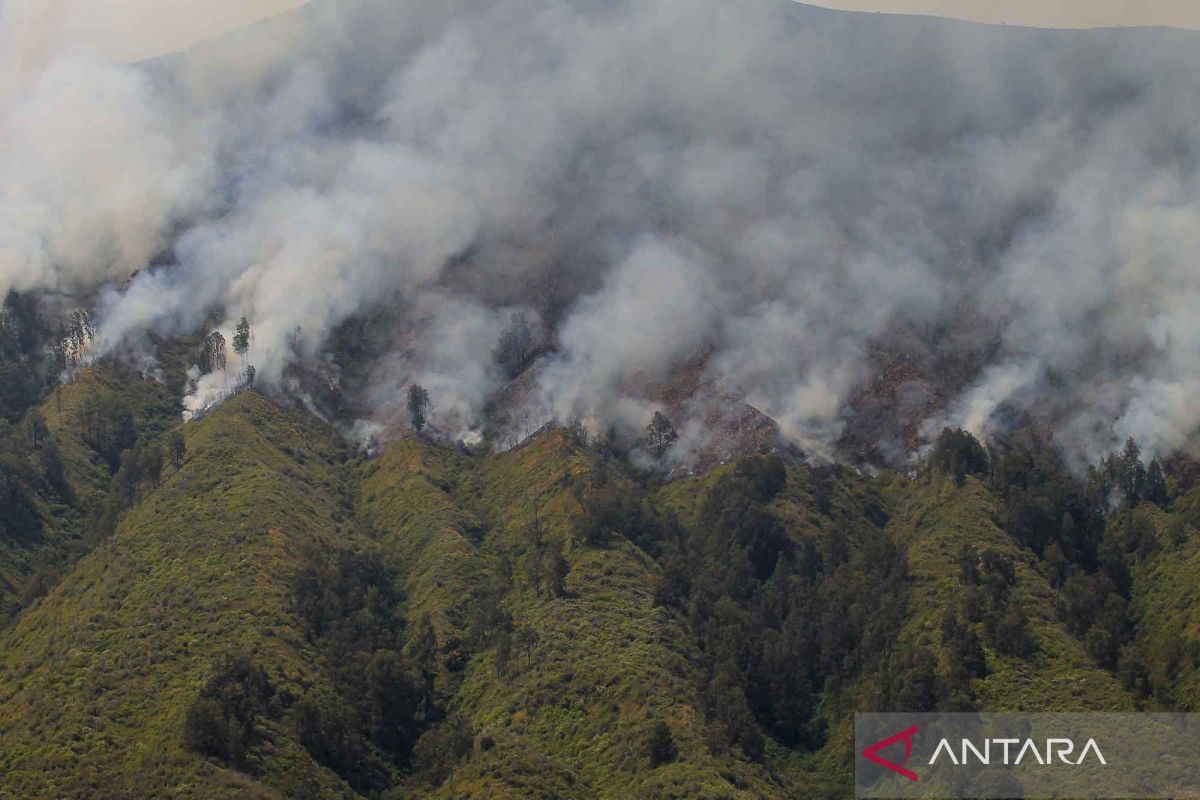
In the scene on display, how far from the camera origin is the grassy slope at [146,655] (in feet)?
511

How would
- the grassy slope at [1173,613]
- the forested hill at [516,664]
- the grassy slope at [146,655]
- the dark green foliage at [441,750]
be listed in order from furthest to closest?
the grassy slope at [1173,613] → the dark green foliage at [441,750] → the forested hill at [516,664] → the grassy slope at [146,655]

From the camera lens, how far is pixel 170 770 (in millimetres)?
155750

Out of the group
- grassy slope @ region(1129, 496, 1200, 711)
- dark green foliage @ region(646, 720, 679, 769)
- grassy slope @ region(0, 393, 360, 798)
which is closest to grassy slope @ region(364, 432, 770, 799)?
dark green foliage @ region(646, 720, 679, 769)

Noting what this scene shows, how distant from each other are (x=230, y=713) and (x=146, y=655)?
1562cm

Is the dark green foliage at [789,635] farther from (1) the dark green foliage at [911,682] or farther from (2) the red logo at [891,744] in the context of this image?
(2) the red logo at [891,744]

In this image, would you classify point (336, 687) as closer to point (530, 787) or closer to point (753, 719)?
point (530, 787)

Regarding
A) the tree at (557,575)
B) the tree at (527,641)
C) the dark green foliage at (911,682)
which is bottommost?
the dark green foliage at (911,682)

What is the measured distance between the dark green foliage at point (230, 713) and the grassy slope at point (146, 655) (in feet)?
6.97

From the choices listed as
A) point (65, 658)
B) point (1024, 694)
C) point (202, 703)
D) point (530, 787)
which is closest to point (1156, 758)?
point (1024, 694)

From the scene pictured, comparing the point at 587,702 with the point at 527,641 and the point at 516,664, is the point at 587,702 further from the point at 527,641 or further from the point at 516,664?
the point at 527,641

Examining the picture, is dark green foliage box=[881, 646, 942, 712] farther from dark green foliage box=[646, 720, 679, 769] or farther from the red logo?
dark green foliage box=[646, 720, 679, 769]

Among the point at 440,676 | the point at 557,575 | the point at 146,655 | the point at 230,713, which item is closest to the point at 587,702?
the point at 440,676

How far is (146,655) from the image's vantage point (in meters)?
174

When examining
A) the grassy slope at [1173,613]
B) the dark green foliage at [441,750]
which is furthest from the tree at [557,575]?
the grassy slope at [1173,613]
